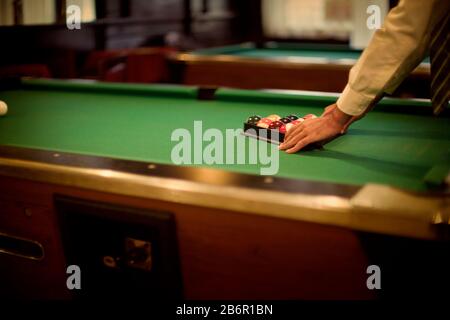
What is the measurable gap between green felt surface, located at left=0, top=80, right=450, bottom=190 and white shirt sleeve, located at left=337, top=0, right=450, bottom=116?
0.55ft

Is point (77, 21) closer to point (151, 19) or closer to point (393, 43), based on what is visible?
point (151, 19)

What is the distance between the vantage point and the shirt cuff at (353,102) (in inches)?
60.1

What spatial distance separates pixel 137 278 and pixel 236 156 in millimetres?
435

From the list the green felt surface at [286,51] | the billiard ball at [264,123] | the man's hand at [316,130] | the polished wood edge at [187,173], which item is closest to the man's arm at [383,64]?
the man's hand at [316,130]

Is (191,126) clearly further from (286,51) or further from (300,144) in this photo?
(286,51)

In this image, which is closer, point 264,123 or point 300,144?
point 300,144

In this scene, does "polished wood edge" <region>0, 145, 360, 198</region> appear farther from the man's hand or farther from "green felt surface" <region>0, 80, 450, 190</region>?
the man's hand

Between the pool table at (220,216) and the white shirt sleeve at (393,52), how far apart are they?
0.17 metres

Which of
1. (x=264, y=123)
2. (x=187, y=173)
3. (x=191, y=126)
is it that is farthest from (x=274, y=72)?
(x=187, y=173)

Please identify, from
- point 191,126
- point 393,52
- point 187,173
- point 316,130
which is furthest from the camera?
point 191,126

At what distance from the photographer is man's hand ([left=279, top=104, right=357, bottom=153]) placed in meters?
1.53

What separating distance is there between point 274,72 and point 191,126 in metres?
2.07

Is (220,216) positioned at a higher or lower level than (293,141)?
lower

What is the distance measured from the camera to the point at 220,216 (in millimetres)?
1229
